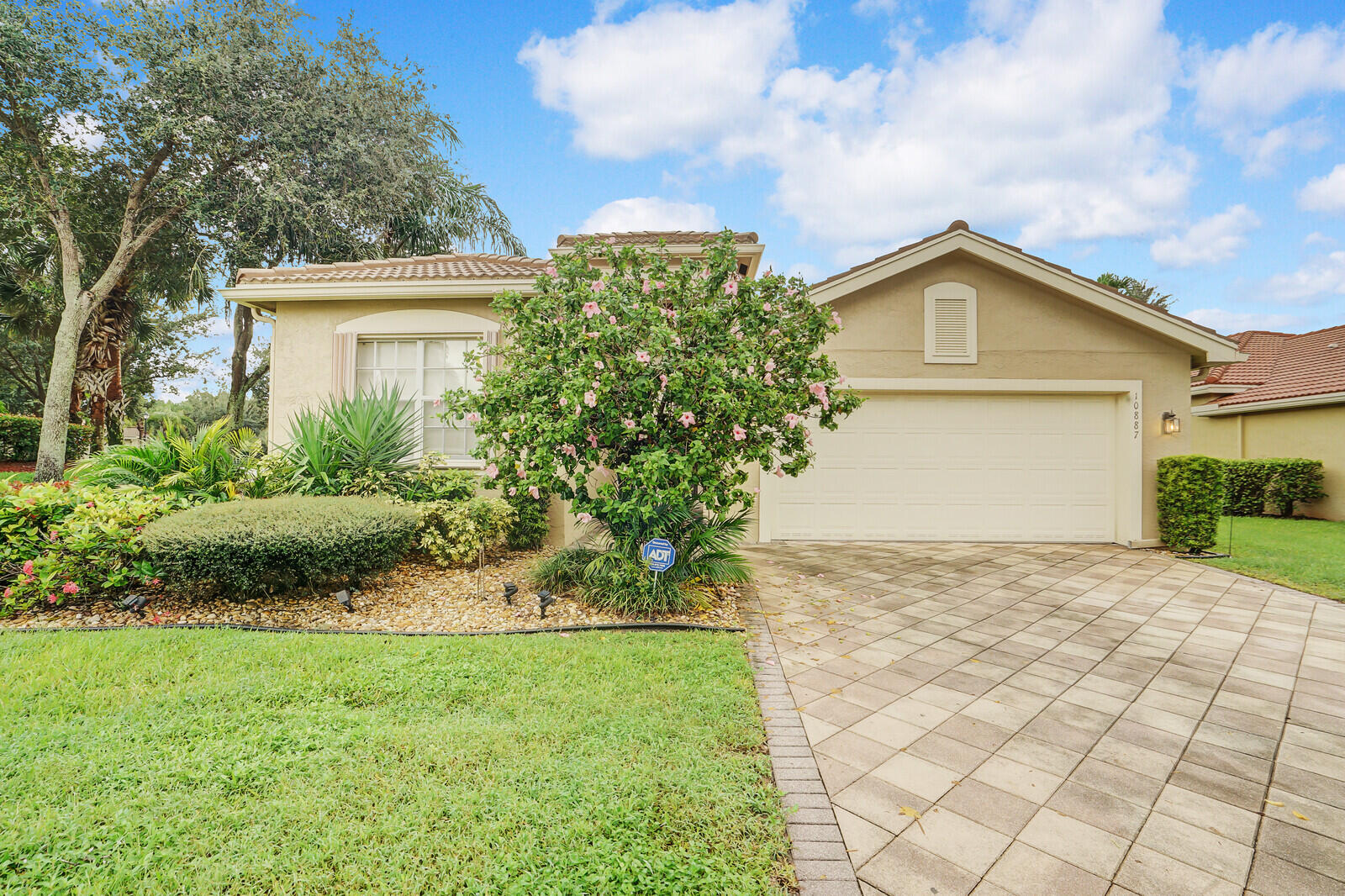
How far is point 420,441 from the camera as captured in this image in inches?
302

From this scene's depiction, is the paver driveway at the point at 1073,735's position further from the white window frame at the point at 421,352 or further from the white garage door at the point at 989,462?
the white window frame at the point at 421,352

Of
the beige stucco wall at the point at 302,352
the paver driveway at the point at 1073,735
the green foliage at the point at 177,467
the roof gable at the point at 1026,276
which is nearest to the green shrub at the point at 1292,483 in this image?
the roof gable at the point at 1026,276

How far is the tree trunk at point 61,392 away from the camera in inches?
498

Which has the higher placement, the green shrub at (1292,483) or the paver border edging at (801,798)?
the green shrub at (1292,483)

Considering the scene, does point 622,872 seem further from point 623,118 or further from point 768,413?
point 623,118

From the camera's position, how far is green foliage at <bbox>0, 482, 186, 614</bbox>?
4.50 m

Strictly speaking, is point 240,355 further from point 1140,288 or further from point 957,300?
point 1140,288

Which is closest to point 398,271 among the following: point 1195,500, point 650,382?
point 650,382

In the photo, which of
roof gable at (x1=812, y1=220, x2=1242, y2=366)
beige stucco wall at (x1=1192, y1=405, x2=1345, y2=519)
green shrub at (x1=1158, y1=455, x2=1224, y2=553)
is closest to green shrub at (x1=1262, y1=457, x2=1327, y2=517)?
beige stucco wall at (x1=1192, y1=405, x2=1345, y2=519)

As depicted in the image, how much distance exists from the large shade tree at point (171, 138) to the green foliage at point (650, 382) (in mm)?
12556

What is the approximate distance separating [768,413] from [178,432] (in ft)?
21.3

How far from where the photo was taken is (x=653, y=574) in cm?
493

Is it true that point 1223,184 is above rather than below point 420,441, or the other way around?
above

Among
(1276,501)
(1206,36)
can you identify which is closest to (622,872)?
(1206,36)
